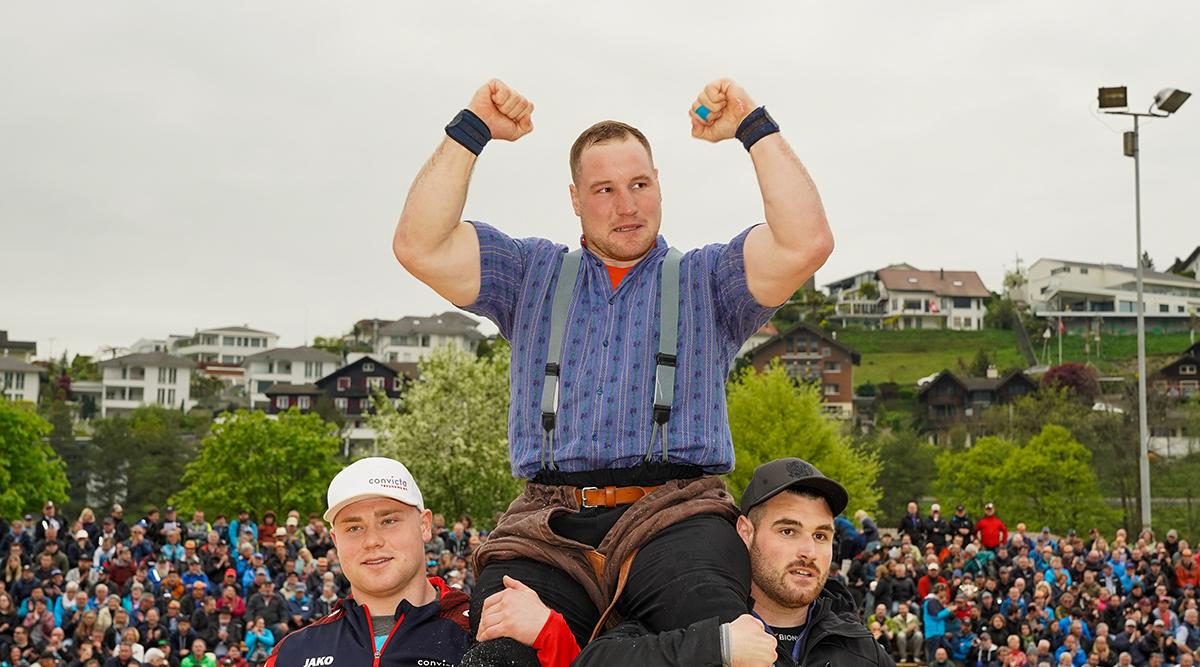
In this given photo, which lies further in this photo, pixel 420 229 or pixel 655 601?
pixel 420 229

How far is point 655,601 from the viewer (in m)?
3.51

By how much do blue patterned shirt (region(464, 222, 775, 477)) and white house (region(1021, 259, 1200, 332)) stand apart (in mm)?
108242

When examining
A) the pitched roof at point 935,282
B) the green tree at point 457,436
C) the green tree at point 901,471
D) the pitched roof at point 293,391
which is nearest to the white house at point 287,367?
the pitched roof at point 293,391

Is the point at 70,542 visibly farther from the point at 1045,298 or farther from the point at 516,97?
the point at 1045,298

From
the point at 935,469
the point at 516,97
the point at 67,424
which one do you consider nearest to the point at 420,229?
the point at 516,97

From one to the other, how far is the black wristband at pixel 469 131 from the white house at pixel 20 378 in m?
105

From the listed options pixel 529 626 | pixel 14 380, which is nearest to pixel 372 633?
pixel 529 626

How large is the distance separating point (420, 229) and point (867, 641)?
2016mm

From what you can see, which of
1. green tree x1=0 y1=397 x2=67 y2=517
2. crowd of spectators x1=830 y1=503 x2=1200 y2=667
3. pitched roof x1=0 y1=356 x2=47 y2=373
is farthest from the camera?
pitched roof x1=0 y1=356 x2=47 y2=373

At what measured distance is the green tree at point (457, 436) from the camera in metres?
41.5

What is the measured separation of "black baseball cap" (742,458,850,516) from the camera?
3.82 meters

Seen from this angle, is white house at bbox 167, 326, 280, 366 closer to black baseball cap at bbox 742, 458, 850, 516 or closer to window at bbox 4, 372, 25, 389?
window at bbox 4, 372, 25, 389

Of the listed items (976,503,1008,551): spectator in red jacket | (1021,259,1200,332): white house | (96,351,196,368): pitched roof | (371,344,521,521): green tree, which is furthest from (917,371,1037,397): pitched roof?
(96,351,196,368): pitched roof

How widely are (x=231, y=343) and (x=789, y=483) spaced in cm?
13976
